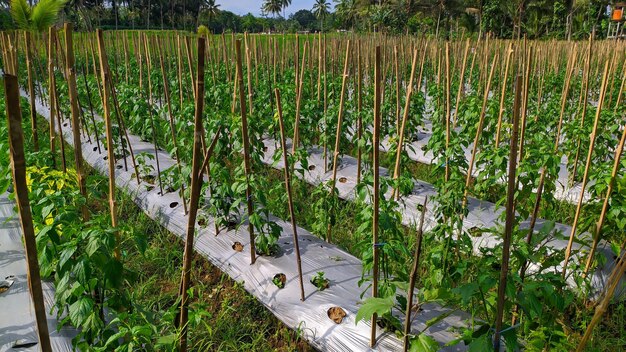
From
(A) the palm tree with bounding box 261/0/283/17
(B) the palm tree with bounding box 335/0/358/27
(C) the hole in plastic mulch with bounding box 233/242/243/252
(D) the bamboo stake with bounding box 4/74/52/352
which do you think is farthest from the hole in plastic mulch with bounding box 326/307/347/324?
(A) the palm tree with bounding box 261/0/283/17

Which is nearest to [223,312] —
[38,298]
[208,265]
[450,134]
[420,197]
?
[208,265]

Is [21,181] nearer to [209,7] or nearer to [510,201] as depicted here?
[510,201]

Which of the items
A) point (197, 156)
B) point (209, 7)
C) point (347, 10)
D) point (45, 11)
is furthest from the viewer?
point (209, 7)

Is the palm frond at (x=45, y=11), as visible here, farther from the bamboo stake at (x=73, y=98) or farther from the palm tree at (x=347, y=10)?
the palm tree at (x=347, y=10)

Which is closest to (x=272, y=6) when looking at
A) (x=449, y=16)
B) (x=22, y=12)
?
(x=449, y=16)

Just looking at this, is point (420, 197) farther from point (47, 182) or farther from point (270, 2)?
point (270, 2)

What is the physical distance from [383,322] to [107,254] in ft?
4.37

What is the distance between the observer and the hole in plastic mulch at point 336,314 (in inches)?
88.4

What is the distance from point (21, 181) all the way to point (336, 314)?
1.69 metres

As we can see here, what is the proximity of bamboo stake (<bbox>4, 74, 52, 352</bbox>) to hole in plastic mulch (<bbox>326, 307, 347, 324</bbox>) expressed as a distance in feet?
4.58

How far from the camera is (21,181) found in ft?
3.31

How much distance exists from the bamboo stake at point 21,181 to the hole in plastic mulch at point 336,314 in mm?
1396

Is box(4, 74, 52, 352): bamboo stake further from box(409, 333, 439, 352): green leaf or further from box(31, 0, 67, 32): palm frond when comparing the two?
box(31, 0, 67, 32): palm frond

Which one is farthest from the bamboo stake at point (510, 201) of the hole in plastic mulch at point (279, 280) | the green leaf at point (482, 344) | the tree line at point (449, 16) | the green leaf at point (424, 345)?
the tree line at point (449, 16)
